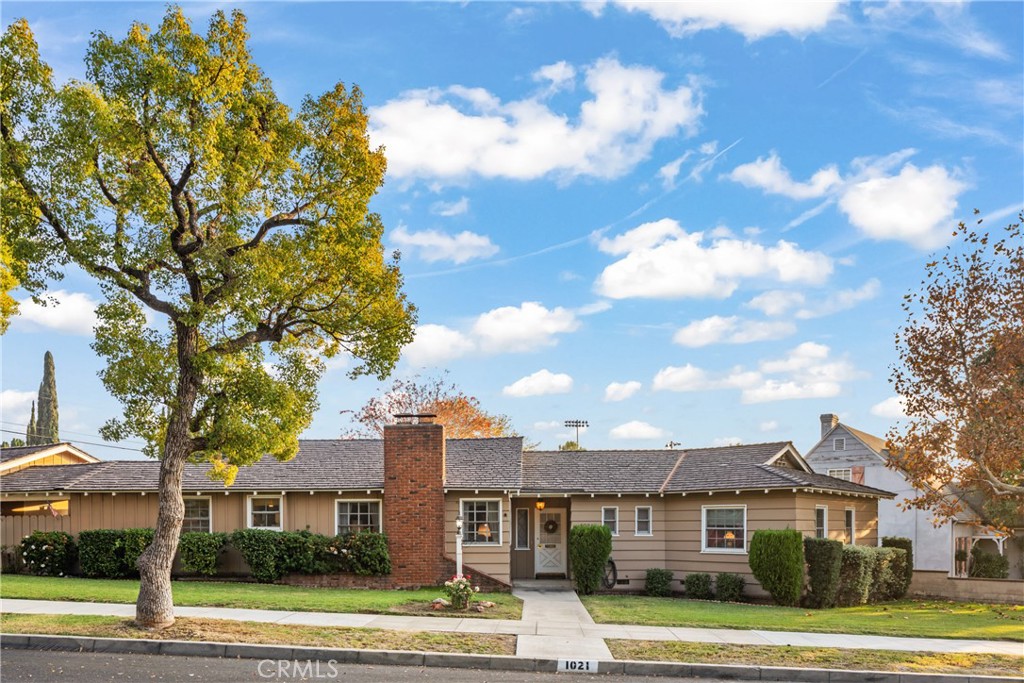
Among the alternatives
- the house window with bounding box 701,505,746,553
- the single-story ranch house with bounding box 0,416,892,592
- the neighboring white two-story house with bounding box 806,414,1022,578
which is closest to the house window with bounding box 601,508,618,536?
the single-story ranch house with bounding box 0,416,892,592

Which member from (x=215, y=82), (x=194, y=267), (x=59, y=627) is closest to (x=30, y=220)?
(x=194, y=267)

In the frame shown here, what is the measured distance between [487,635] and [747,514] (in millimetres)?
11044

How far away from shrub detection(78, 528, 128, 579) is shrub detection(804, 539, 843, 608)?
1728 centimetres

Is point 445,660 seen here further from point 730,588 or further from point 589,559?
point 730,588

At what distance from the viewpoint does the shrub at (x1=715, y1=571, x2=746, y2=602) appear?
22312 mm

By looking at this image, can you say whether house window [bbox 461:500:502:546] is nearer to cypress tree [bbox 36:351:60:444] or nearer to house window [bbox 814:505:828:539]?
house window [bbox 814:505:828:539]

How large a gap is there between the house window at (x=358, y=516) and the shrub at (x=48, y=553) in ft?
23.6

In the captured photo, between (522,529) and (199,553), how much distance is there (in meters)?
9.03

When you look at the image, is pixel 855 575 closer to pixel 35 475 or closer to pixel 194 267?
pixel 194 267

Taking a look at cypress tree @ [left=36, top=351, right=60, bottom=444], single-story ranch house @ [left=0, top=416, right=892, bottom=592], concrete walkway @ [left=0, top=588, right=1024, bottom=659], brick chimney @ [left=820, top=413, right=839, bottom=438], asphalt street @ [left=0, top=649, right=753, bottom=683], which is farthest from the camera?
cypress tree @ [left=36, top=351, right=60, bottom=444]

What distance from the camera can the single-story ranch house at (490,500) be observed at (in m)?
22.6

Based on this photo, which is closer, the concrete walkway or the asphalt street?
the asphalt street

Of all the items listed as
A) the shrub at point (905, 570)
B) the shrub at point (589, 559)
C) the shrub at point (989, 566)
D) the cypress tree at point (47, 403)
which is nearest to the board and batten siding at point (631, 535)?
the shrub at point (589, 559)

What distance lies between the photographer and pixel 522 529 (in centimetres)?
2605
